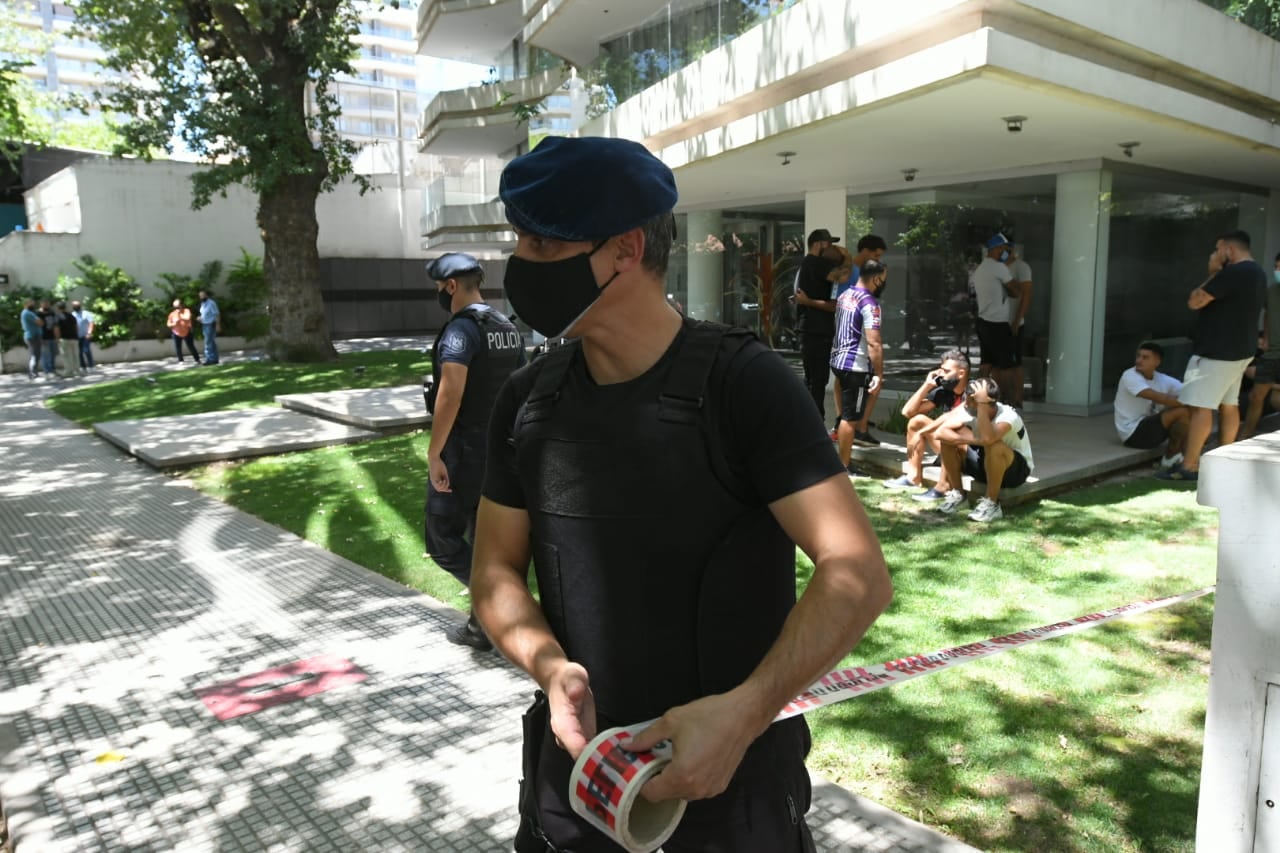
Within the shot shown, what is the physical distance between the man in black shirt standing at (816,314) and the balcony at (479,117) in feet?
56.4

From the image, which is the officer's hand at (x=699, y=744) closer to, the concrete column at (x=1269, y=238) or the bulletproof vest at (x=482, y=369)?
the bulletproof vest at (x=482, y=369)

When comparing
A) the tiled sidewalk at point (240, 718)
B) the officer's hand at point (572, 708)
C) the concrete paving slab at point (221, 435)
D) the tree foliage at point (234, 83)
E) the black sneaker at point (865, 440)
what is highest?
the tree foliage at point (234, 83)

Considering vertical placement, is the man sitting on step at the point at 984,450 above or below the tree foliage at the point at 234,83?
below

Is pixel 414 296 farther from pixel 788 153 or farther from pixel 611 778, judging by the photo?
pixel 611 778

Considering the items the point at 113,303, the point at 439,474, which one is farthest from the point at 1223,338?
the point at 113,303

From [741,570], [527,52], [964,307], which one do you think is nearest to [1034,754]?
[741,570]

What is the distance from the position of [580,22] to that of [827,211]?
7.05 meters

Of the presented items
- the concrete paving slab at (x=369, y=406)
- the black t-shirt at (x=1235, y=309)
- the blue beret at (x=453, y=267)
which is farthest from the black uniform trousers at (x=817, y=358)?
the blue beret at (x=453, y=267)

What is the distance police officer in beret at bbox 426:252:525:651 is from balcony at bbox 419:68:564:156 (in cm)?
2123

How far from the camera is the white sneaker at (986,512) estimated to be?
21.7 ft

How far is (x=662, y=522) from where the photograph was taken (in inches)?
61.9

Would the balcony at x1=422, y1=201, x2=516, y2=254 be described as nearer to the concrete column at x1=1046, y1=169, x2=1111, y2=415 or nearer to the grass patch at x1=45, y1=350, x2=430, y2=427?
the grass patch at x1=45, y1=350, x2=430, y2=427

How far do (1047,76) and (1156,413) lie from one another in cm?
338

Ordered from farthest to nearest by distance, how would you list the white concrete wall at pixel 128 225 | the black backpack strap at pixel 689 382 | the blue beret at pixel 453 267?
the white concrete wall at pixel 128 225 < the blue beret at pixel 453 267 < the black backpack strap at pixel 689 382
